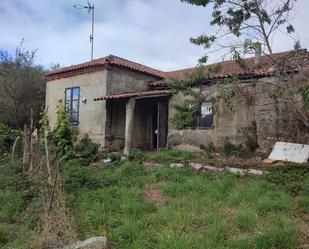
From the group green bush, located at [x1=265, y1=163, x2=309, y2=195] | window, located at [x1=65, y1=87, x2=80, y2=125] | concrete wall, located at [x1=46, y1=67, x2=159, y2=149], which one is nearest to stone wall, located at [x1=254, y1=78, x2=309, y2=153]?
green bush, located at [x1=265, y1=163, x2=309, y2=195]

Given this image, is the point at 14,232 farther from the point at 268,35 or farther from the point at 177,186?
the point at 268,35

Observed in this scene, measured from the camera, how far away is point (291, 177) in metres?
9.30

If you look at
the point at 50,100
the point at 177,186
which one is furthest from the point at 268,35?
the point at 50,100

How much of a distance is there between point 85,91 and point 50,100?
3.02 m

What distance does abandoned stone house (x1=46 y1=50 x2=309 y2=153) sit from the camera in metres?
13.0

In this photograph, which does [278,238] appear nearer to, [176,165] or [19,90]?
[176,165]

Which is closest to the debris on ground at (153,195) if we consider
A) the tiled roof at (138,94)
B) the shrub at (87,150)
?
the shrub at (87,150)

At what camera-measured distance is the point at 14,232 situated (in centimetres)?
708

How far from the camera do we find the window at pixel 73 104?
1812cm

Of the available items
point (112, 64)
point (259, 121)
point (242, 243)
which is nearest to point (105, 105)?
point (112, 64)

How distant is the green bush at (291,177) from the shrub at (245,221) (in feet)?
6.99

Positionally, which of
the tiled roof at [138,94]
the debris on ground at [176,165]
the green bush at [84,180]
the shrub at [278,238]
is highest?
the tiled roof at [138,94]

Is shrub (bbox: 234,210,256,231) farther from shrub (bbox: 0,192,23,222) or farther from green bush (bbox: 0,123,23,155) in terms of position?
green bush (bbox: 0,123,23,155)

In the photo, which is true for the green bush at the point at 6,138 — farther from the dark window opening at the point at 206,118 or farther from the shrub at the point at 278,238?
the shrub at the point at 278,238
